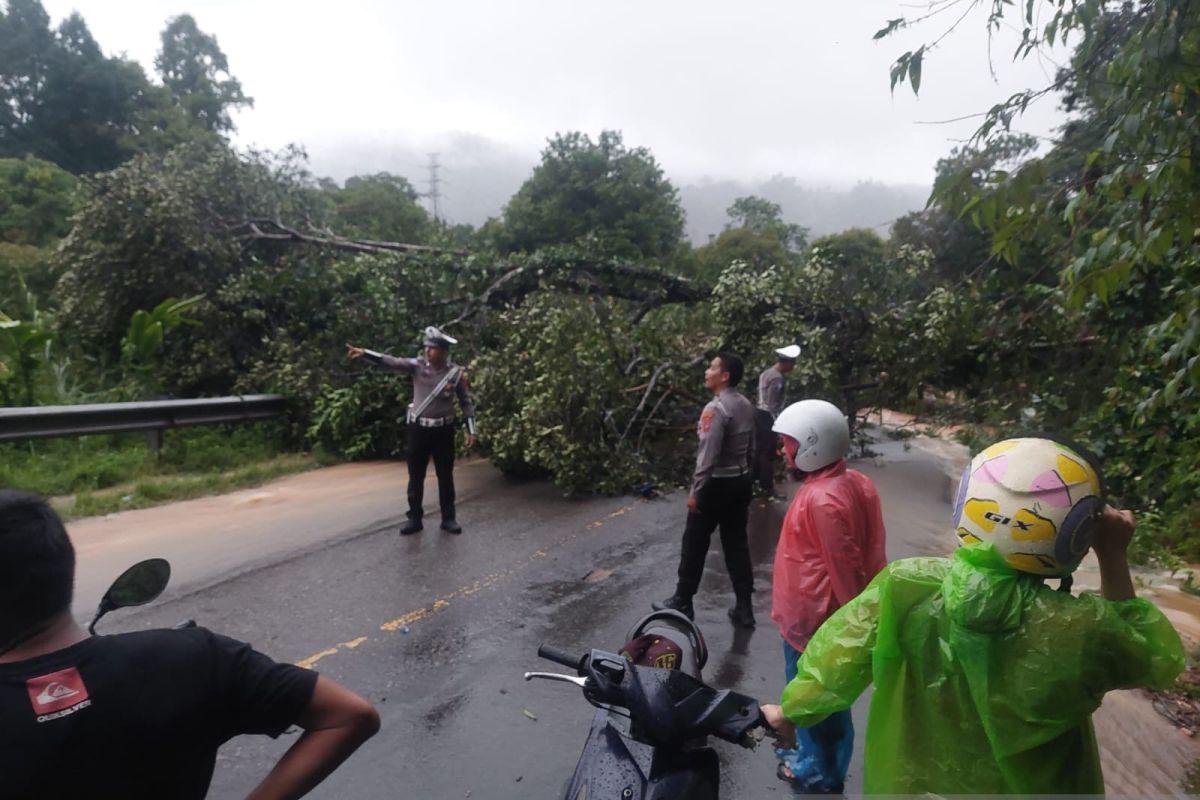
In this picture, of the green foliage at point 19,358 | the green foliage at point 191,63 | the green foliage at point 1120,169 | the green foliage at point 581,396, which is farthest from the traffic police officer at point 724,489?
the green foliage at point 191,63

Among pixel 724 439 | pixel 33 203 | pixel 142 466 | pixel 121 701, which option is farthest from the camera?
pixel 33 203

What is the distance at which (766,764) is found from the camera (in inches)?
145

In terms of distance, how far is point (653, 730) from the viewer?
1913 millimetres

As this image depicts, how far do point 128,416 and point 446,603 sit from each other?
5.07 m

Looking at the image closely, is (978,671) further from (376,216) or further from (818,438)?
(376,216)

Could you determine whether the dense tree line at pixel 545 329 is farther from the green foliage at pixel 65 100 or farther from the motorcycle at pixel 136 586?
the green foliage at pixel 65 100

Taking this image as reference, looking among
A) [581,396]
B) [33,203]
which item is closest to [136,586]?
[581,396]

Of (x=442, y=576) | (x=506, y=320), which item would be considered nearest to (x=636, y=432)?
(x=506, y=320)

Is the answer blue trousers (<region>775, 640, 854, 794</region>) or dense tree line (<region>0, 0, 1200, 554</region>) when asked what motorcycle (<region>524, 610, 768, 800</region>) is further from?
dense tree line (<region>0, 0, 1200, 554</region>)

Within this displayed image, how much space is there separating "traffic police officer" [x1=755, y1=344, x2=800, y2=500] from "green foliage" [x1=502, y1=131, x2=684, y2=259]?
2535 centimetres

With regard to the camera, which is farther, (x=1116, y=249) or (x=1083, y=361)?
(x=1083, y=361)

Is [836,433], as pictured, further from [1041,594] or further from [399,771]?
[399,771]

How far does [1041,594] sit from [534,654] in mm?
3279

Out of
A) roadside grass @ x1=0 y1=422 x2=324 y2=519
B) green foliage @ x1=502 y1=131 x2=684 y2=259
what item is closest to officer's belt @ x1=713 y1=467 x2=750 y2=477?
roadside grass @ x1=0 y1=422 x2=324 y2=519
